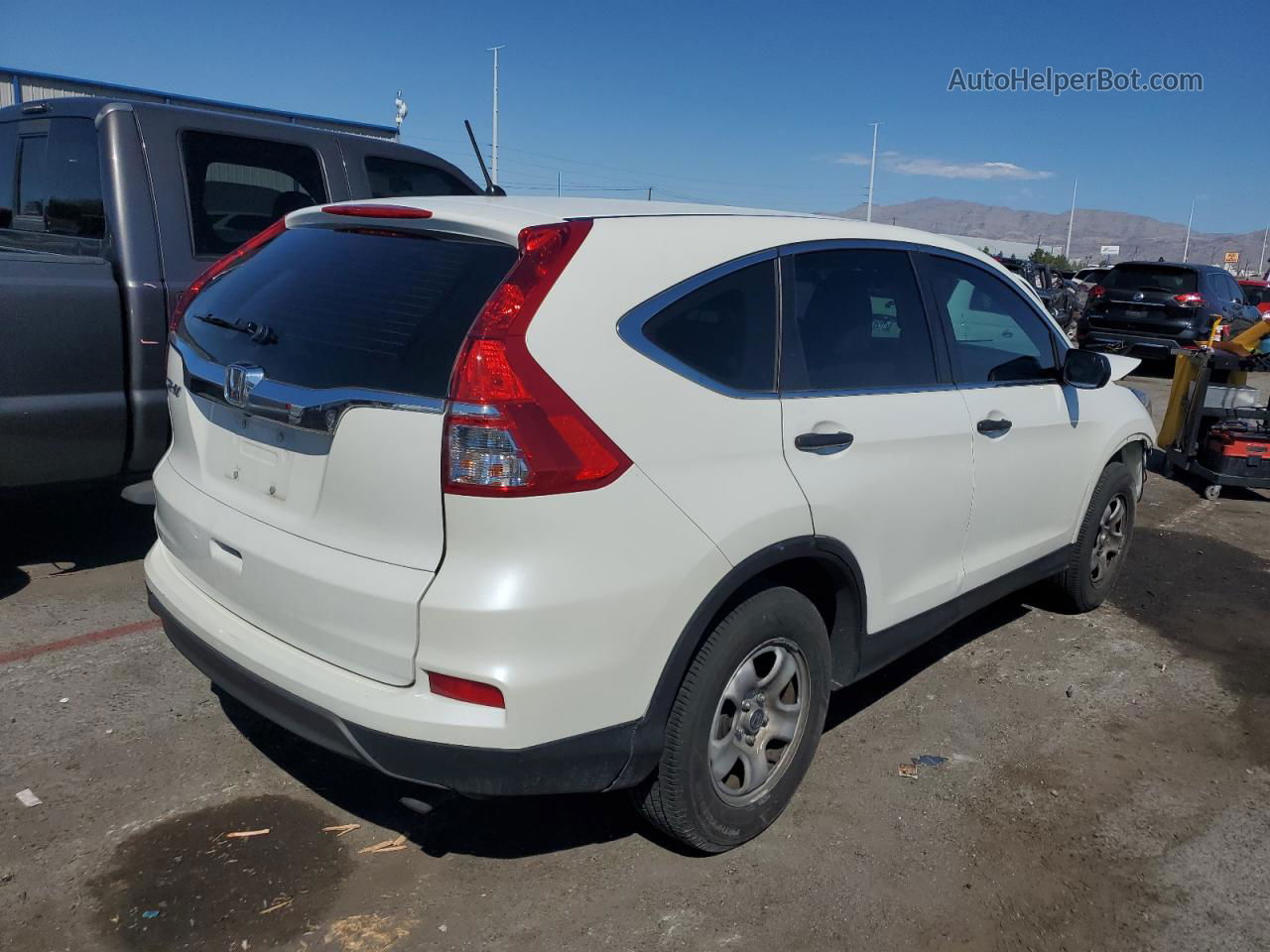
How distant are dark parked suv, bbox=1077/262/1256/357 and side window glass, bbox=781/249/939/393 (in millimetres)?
13405

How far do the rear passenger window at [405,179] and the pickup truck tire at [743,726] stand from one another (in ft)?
13.0

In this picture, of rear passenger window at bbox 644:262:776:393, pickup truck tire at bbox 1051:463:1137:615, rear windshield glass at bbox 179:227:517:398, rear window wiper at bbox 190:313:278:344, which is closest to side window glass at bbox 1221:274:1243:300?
pickup truck tire at bbox 1051:463:1137:615

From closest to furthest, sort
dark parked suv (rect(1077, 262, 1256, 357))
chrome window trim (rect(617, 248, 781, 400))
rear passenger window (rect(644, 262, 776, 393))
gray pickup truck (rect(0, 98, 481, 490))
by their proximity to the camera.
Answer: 1. chrome window trim (rect(617, 248, 781, 400))
2. rear passenger window (rect(644, 262, 776, 393))
3. gray pickup truck (rect(0, 98, 481, 490))
4. dark parked suv (rect(1077, 262, 1256, 357))

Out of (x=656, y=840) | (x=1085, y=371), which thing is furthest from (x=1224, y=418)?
(x=656, y=840)

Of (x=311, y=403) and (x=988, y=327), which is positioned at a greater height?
(x=988, y=327)

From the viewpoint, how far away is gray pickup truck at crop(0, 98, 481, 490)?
420cm

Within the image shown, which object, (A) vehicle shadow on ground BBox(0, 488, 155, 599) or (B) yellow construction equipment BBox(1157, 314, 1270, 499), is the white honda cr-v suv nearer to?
(A) vehicle shadow on ground BBox(0, 488, 155, 599)

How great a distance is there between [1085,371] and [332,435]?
324cm

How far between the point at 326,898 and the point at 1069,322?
21.7 meters

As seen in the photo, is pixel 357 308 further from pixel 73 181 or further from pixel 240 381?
pixel 73 181

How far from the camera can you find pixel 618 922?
267 cm

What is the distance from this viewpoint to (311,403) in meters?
2.45

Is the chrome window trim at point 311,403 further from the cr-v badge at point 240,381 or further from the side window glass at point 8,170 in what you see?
the side window glass at point 8,170

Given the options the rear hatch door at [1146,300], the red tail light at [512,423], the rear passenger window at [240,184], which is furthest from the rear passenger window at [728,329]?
the rear hatch door at [1146,300]
